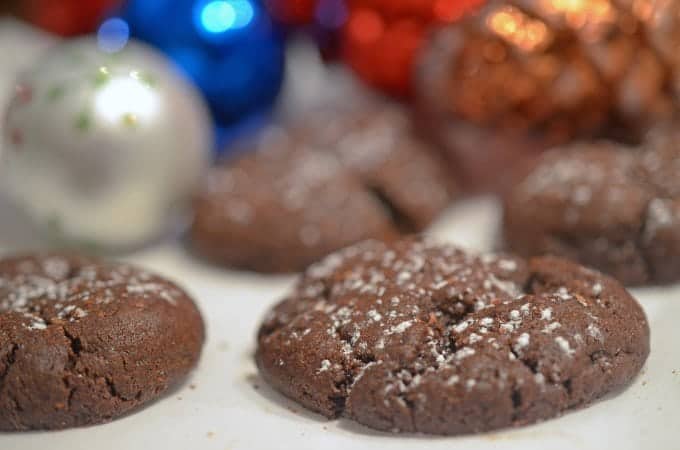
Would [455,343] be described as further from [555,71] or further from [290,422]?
[555,71]

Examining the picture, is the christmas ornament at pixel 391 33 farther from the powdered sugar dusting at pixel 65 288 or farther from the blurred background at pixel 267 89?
the powdered sugar dusting at pixel 65 288

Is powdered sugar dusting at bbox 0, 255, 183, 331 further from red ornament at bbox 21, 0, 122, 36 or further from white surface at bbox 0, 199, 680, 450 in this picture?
red ornament at bbox 21, 0, 122, 36

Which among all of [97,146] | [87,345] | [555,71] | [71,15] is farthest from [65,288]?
[71,15]

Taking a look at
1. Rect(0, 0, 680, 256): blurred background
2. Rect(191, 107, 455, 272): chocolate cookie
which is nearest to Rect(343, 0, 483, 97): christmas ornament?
Rect(0, 0, 680, 256): blurred background

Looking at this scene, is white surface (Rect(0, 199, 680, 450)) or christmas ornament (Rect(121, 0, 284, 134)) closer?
white surface (Rect(0, 199, 680, 450))

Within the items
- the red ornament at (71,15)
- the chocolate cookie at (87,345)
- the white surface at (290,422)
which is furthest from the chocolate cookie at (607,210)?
the red ornament at (71,15)
